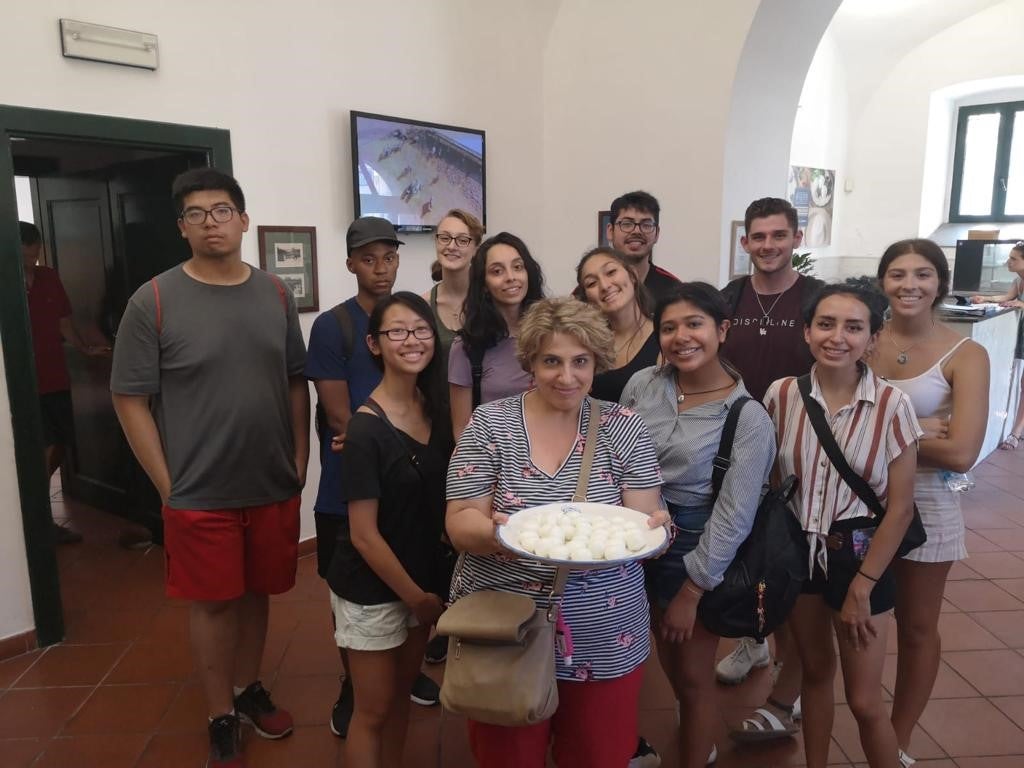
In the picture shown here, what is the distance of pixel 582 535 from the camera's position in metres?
1.44

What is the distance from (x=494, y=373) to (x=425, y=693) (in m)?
1.33

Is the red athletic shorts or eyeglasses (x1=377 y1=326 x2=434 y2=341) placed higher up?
eyeglasses (x1=377 y1=326 x2=434 y2=341)

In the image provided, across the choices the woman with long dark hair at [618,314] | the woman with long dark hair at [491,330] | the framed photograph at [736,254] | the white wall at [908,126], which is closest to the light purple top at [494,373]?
the woman with long dark hair at [491,330]

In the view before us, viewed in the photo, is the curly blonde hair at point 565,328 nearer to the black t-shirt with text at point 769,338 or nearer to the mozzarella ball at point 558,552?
the mozzarella ball at point 558,552

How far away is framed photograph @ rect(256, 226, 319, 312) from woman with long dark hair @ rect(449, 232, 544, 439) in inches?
65.8

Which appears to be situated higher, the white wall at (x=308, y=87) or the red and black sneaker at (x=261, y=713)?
the white wall at (x=308, y=87)

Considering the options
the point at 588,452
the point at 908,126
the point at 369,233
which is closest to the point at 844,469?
the point at 588,452

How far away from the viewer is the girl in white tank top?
1.97 m

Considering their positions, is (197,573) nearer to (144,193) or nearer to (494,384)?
(494,384)

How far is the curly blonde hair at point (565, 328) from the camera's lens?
168 centimetres

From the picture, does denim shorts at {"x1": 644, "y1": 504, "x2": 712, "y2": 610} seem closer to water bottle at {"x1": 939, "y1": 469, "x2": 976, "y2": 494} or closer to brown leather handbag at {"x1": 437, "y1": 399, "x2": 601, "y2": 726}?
brown leather handbag at {"x1": 437, "y1": 399, "x2": 601, "y2": 726}

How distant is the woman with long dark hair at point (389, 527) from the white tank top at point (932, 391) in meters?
1.32

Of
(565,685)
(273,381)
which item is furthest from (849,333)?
(273,381)

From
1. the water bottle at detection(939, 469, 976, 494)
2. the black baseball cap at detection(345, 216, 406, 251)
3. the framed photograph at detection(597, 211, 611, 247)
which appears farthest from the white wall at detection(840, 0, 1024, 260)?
the black baseball cap at detection(345, 216, 406, 251)
